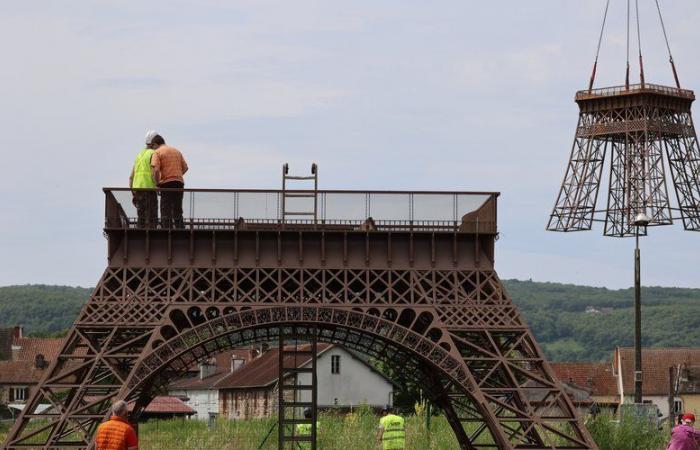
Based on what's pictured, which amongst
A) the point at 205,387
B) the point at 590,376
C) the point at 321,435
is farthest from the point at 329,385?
the point at 321,435

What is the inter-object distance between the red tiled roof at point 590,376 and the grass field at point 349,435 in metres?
63.1

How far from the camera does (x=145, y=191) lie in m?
40.8

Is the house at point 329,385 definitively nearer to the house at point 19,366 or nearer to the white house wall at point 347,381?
the white house wall at point 347,381

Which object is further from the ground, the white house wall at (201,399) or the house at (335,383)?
the house at (335,383)

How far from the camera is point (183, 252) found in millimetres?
40594

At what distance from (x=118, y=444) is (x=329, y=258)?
15.8 metres

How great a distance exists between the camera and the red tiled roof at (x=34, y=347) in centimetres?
14662

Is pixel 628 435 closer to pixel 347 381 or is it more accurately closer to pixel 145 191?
pixel 145 191

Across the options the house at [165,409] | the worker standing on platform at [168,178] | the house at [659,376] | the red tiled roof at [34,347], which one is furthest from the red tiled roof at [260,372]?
the worker standing on platform at [168,178]

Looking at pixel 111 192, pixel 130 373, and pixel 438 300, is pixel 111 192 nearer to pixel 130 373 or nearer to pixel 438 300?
pixel 130 373

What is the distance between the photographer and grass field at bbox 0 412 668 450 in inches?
1679

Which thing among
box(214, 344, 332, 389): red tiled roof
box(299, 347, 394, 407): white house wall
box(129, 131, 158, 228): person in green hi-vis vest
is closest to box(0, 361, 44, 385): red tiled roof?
box(214, 344, 332, 389): red tiled roof

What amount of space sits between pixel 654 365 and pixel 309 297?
98.6 metres

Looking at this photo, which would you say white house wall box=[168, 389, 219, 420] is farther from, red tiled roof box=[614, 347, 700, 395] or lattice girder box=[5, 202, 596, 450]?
lattice girder box=[5, 202, 596, 450]
